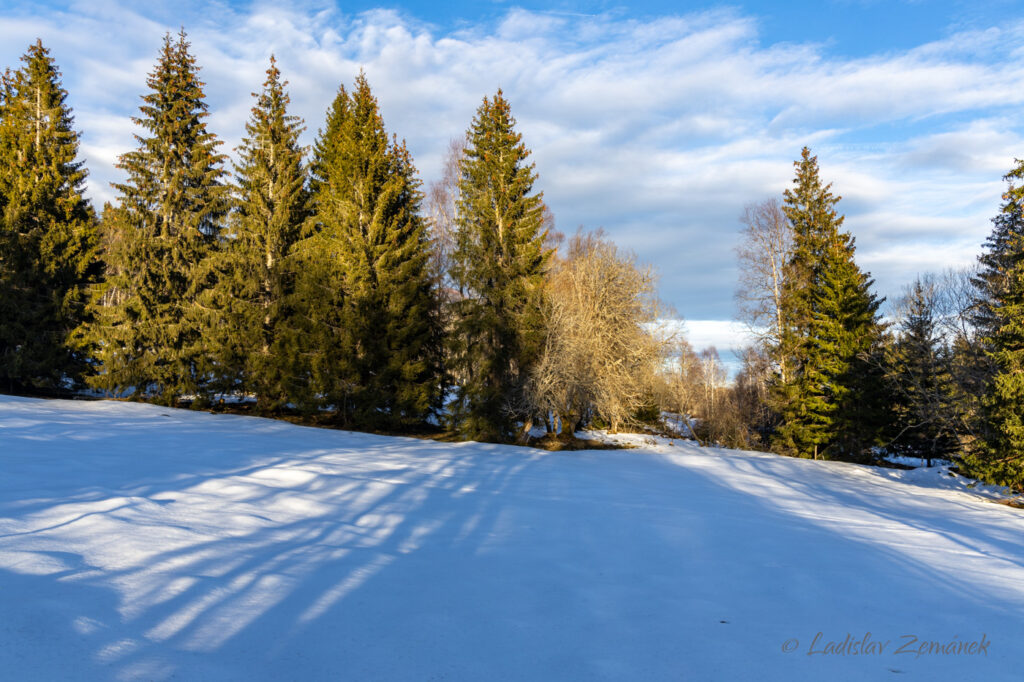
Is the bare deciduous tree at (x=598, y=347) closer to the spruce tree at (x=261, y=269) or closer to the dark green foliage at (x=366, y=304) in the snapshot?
the dark green foliage at (x=366, y=304)

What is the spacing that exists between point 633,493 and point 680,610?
19.5 feet

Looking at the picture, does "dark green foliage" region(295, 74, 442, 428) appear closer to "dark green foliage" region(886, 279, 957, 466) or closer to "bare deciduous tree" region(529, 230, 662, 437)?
"bare deciduous tree" region(529, 230, 662, 437)

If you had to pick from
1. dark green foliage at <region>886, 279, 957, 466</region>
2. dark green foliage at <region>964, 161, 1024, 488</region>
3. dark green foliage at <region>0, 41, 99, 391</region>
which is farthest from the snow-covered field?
dark green foliage at <region>0, 41, 99, 391</region>

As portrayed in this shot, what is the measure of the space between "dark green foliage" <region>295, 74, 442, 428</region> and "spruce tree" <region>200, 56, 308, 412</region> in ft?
3.74

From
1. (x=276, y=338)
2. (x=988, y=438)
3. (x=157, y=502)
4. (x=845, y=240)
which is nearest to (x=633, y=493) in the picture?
(x=157, y=502)

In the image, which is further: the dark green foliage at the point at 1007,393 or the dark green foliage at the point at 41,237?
the dark green foliage at the point at 41,237

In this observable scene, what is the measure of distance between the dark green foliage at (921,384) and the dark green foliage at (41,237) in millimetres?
29550

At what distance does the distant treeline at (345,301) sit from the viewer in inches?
723

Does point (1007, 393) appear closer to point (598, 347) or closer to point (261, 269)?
point (598, 347)

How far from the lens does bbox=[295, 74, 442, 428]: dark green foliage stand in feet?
59.5

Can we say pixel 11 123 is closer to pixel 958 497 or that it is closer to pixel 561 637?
pixel 561 637

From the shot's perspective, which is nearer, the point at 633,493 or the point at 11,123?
the point at 633,493

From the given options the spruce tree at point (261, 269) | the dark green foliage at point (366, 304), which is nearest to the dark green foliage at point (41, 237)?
the spruce tree at point (261, 269)

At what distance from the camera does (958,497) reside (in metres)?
13.7
